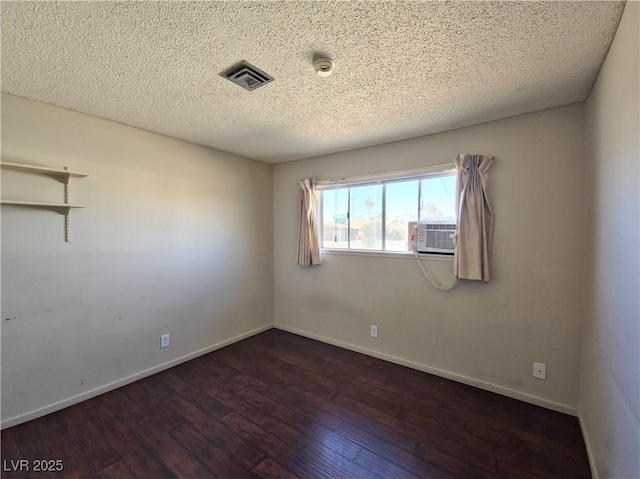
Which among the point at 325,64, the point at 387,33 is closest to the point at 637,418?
the point at 387,33

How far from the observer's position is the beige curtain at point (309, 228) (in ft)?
11.3

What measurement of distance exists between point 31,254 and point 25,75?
1195 millimetres

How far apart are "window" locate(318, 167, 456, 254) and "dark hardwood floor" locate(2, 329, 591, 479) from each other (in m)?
1.35

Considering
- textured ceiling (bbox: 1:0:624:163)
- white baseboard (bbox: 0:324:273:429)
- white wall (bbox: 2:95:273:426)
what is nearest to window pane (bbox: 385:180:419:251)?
textured ceiling (bbox: 1:0:624:163)

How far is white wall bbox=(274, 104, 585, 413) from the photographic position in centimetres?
205

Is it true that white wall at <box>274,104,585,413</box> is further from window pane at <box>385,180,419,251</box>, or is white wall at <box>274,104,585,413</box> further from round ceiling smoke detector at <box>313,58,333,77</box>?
round ceiling smoke detector at <box>313,58,333,77</box>

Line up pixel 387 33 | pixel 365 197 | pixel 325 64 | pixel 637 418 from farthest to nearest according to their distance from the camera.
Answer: pixel 365 197 → pixel 325 64 → pixel 387 33 → pixel 637 418

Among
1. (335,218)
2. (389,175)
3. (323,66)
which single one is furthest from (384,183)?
Answer: (323,66)

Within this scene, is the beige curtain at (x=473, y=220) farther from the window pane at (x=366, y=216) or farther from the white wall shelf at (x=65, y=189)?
the white wall shelf at (x=65, y=189)

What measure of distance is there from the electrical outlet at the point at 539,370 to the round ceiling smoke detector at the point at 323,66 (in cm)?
265

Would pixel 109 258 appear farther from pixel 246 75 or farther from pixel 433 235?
pixel 433 235

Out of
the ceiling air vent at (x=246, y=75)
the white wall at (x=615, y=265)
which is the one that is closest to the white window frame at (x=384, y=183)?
the white wall at (x=615, y=265)

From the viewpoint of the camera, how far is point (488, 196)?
235cm

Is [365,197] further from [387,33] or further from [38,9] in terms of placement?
[38,9]
